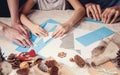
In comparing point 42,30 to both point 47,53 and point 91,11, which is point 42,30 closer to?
point 47,53

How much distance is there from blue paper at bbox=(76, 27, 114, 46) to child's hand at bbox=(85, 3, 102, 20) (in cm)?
10

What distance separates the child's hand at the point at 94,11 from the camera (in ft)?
3.79

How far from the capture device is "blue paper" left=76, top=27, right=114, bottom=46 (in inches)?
39.8

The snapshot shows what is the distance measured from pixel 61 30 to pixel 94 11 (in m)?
0.22

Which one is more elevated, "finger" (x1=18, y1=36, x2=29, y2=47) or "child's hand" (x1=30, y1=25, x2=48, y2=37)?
"child's hand" (x1=30, y1=25, x2=48, y2=37)

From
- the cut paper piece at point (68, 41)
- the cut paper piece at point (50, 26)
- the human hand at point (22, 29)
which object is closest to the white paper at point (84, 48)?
the cut paper piece at point (68, 41)

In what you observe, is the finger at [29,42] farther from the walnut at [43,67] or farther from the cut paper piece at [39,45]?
the walnut at [43,67]

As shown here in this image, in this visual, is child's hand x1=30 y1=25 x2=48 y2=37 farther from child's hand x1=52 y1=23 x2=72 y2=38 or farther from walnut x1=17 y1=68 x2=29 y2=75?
walnut x1=17 y1=68 x2=29 y2=75

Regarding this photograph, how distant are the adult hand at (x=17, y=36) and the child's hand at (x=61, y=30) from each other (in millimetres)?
121

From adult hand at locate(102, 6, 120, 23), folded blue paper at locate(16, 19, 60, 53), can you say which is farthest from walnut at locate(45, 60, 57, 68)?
adult hand at locate(102, 6, 120, 23)

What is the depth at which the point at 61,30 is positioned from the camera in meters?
1.06

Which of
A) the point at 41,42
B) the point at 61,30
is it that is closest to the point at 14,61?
the point at 41,42

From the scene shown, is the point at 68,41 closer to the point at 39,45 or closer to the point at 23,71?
the point at 39,45

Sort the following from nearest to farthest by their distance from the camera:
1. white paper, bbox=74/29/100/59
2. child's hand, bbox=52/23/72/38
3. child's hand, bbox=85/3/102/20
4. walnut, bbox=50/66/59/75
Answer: walnut, bbox=50/66/59/75 < white paper, bbox=74/29/100/59 < child's hand, bbox=52/23/72/38 < child's hand, bbox=85/3/102/20
